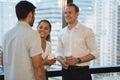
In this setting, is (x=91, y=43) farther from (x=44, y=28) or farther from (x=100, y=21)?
(x=100, y=21)

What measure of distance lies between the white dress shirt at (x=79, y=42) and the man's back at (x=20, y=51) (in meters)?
0.73

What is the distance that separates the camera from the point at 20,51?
1960mm

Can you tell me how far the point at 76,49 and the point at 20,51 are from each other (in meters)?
0.83

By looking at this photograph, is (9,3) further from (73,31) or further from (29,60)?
(29,60)

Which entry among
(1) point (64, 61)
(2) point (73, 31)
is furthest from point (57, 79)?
(2) point (73, 31)

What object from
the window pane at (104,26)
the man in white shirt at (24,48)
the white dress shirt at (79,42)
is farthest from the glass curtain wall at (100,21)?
the man in white shirt at (24,48)

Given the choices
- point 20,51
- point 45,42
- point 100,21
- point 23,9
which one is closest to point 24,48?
point 20,51

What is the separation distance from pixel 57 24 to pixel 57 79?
0.75 meters

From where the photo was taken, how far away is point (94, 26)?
3.49 m

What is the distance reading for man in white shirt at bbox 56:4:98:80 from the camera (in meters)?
2.59

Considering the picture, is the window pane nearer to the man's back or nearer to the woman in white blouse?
the woman in white blouse

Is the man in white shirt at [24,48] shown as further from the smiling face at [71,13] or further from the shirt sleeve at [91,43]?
the shirt sleeve at [91,43]

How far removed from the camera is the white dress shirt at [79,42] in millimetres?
2609

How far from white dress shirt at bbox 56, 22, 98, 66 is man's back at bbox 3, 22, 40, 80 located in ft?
2.40
